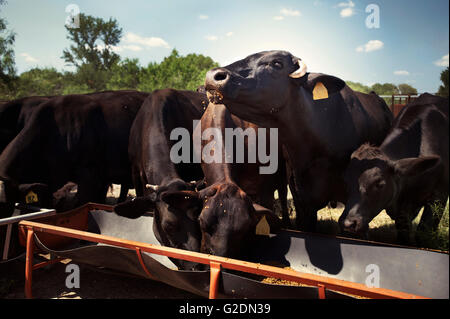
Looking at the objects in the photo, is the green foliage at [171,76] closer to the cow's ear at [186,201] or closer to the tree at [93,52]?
the tree at [93,52]

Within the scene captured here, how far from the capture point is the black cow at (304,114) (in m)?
3.12

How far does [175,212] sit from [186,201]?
225mm

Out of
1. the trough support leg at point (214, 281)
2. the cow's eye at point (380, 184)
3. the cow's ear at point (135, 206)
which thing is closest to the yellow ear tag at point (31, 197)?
the cow's ear at point (135, 206)

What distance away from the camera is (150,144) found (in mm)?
4027

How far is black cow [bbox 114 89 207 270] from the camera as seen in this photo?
3.07 meters

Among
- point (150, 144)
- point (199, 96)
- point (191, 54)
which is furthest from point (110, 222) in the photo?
point (191, 54)

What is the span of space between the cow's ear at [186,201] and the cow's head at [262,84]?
90 cm

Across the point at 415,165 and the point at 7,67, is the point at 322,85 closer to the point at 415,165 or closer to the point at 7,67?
the point at 415,165

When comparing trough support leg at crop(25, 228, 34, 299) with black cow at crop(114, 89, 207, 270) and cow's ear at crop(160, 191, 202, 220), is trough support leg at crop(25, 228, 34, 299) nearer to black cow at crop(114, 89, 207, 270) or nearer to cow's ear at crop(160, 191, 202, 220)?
black cow at crop(114, 89, 207, 270)

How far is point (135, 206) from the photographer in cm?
327

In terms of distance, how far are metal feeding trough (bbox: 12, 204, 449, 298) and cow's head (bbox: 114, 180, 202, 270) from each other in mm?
232

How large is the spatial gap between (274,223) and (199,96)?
3328 millimetres

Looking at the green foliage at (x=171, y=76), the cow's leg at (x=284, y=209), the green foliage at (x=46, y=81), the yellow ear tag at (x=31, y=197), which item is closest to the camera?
the yellow ear tag at (x=31, y=197)

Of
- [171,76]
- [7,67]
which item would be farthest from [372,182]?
[171,76]
